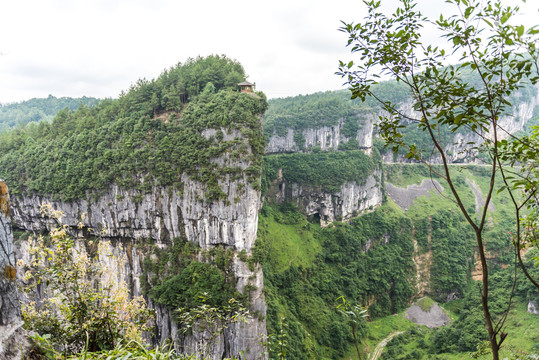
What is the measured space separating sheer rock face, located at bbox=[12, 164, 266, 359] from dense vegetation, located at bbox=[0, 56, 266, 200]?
689mm

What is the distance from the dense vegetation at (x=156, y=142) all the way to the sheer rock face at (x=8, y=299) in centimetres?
1580

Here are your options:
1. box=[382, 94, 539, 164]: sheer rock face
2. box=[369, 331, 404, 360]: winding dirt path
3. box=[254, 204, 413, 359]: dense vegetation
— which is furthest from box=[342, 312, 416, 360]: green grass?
box=[382, 94, 539, 164]: sheer rock face

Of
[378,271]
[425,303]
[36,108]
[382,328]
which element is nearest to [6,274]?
[382,328]

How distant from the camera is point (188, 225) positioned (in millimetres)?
20406

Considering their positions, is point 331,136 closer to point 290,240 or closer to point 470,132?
point 290,240

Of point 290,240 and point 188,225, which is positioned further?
point 290,240

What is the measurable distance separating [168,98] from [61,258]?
20.5m

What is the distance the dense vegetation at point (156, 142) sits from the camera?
769 inches

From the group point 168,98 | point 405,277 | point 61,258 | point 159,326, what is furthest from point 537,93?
point 61,258

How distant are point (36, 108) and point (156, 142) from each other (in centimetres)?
6285

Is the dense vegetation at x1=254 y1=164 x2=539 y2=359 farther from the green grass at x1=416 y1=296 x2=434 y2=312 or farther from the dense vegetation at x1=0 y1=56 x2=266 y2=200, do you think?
the dense vegetation at x1=0 y1=56 x2=266 y2=200

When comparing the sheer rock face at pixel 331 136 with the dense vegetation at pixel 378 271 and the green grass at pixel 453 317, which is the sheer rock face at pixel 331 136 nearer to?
the dense vegetation at pixel 378 271

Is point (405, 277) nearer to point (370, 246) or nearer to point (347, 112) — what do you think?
point (370, 246)

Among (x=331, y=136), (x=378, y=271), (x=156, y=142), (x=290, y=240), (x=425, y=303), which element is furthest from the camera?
(x=331, y=136)
